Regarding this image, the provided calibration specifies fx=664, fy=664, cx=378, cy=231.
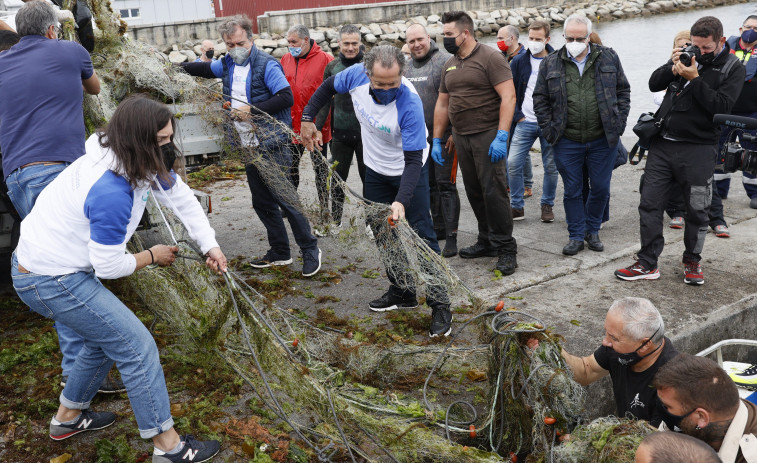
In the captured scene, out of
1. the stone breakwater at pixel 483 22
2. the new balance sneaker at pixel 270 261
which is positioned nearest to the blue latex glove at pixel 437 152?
the new balance sneaker at pixel 270 261

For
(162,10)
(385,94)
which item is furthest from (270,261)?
(162,10)

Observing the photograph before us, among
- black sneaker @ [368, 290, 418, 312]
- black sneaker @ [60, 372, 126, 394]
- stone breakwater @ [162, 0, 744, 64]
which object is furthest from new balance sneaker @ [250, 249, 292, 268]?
stone breakwater @ [162, 0, 744, 64]

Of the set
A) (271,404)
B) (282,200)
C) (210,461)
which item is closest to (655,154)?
(282,200)

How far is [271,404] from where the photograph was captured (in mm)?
3803

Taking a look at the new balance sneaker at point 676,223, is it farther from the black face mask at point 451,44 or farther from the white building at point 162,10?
the white building at point 162,10

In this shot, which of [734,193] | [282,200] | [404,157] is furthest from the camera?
[734,193]

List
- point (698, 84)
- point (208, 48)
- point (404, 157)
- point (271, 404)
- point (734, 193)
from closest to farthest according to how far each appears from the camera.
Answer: point (271, 404) → point (404, 157) → point (698, 84) → point (734, 193) → point (208, 48)

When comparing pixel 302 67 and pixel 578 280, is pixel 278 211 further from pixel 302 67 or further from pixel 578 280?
pixel 578 280

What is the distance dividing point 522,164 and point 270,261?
115 inches

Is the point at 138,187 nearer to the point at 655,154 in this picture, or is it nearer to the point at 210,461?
the point at 210,461

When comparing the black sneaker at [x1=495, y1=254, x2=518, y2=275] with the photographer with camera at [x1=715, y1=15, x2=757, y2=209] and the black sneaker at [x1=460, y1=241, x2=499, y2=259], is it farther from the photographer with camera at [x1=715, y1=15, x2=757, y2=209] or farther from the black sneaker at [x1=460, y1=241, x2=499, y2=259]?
the photographer with camera at [x1=715, y1=15, x2=757, y2=209]

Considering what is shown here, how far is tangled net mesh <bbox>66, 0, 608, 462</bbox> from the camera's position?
125 inches

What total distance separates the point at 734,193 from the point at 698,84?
3.42m

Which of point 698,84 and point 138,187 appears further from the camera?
point 698,84
